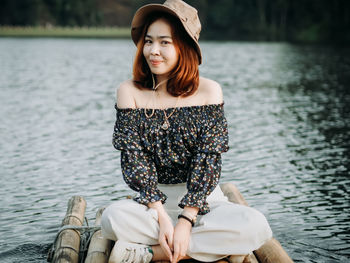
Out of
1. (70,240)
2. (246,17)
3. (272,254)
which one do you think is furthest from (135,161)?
(246,17)

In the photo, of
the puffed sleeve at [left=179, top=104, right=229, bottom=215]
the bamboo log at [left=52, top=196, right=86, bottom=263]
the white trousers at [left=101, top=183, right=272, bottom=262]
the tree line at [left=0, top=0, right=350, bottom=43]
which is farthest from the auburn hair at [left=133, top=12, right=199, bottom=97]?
the tree line at [left=0, top=0, right=350, bottom=43]

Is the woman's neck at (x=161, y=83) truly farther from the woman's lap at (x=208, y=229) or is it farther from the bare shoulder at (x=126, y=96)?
the woman's lap at (x=208, y=229)

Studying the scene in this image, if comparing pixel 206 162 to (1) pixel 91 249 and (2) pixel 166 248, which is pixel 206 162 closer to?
(2) pixel 166 248

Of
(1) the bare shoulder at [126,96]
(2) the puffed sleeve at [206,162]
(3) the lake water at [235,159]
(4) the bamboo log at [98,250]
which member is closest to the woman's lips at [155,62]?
(1) the bare shoulder at [126,96]

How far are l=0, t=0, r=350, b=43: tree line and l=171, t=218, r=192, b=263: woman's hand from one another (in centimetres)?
4946

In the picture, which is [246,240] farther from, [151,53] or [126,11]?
[126,11]

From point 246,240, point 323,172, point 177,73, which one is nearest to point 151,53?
point 177,73

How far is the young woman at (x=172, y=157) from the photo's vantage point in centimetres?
374

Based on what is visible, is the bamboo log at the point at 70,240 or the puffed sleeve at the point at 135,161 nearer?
the puffed sleeve at the point at 135,161

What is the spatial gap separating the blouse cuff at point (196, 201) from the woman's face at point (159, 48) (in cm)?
94

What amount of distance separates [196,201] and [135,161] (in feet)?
1.71

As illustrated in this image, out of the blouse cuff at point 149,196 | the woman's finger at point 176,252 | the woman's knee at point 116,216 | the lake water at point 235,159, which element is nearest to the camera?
the woman's finger at point 176,252

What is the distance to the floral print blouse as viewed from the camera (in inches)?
155

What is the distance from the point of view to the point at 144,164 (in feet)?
13.1
